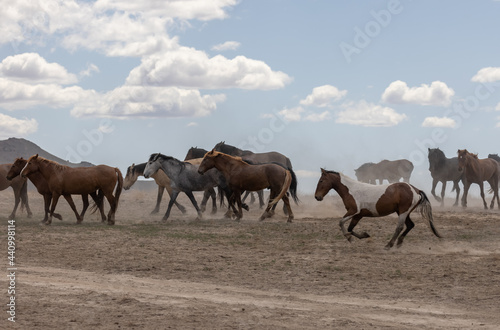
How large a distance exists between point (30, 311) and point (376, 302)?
4.22m

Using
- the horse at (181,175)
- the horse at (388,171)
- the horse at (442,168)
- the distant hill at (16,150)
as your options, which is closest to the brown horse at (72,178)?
the horse at (181,175)

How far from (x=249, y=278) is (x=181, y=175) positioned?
950 centimetres

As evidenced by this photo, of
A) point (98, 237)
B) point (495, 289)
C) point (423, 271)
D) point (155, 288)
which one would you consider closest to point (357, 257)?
point (423, 271)

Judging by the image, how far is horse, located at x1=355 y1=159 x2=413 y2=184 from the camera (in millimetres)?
43312

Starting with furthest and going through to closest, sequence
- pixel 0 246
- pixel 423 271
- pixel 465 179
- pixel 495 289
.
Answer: pixel 465 179, pixel 0 246, pixel 423 271, pixel 495 289

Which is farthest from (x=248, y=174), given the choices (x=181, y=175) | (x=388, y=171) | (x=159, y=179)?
(x=388, y=171)

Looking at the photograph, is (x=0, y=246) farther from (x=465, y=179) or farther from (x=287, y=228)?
(x=465, y=179)

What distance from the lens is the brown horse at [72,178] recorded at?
1714cm

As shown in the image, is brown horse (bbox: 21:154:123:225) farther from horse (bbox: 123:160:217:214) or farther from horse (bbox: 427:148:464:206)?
horse (bbox: 427:148:464:206)

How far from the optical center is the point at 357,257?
12328 mm

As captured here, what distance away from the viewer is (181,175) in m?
19.6

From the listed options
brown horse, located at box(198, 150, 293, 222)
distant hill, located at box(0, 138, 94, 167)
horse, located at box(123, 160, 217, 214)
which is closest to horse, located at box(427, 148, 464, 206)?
horse, located at box(123, 160, 217, 214)

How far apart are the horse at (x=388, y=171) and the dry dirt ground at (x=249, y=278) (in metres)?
26.3

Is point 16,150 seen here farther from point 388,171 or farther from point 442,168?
point 442,168
